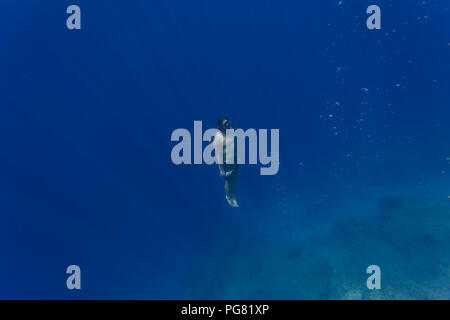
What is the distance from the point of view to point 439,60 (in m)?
35.6

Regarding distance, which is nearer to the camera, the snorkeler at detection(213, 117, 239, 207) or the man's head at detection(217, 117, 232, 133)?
the man's head at detection(217, 117, 232, 133)

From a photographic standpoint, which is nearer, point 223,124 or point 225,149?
point 223,124

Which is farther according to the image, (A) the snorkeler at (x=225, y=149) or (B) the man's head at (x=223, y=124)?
(A) the snorkeler at (x=225, y=149)

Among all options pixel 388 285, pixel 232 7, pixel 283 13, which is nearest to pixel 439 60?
pixel 283 13

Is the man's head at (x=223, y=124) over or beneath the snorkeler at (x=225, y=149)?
over

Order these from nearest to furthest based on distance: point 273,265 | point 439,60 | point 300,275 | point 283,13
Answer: point 300,275 → point 273,265 → point 283,13 → point 439,60

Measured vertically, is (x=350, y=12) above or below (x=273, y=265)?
above

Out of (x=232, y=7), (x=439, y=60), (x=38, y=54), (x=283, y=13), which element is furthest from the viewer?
(x=439, y=60)

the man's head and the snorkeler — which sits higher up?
the man's head

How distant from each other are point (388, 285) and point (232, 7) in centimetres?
2338

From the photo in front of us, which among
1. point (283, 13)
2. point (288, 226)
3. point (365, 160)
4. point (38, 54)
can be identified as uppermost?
point (283, 13)

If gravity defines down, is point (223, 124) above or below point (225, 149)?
above
